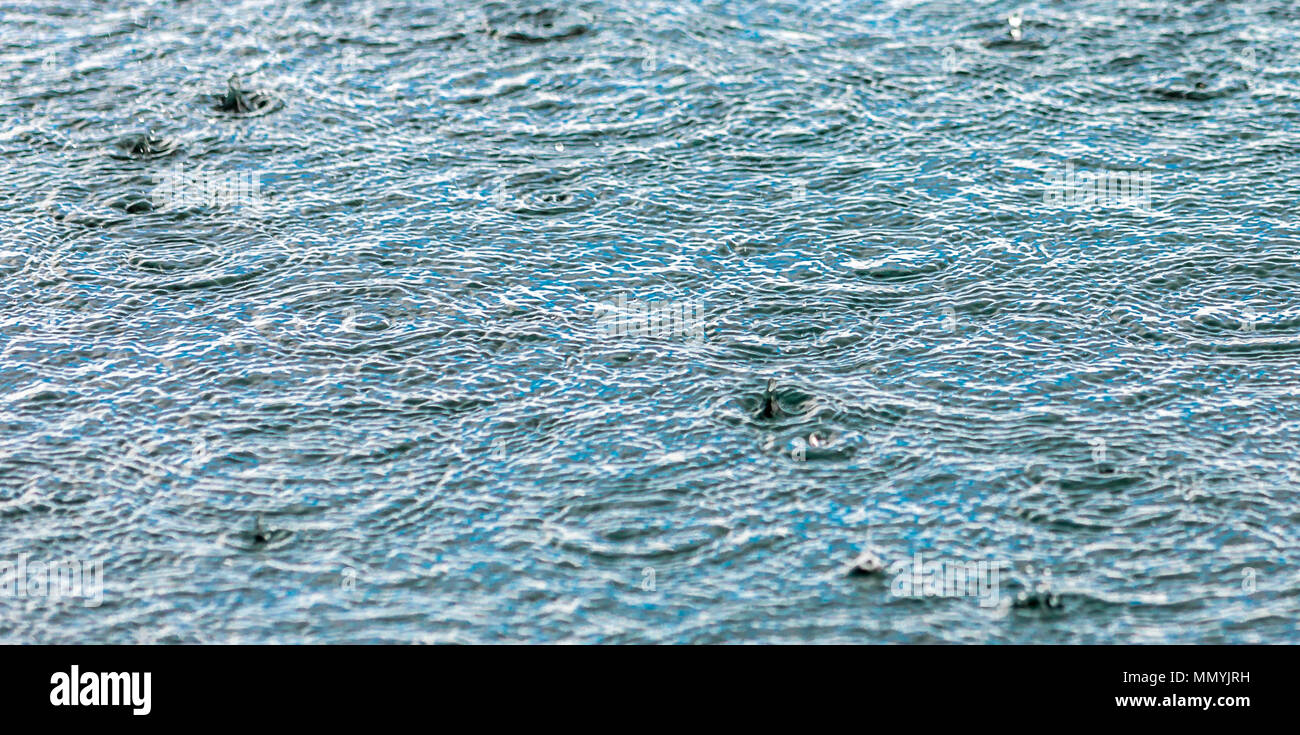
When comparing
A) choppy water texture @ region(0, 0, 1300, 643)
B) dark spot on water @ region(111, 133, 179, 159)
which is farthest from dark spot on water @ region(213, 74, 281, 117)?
dark spot on water @ region(111, 133, 179, 159)

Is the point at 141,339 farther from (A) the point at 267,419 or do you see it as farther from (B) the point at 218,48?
(B) the point at 218,48

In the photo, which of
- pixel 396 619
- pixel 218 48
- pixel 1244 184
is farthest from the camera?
pixel 218 48

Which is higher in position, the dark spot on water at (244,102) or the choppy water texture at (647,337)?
the dark spot on water at (244,102)

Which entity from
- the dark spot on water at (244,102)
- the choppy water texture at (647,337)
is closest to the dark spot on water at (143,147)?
the choppy water texture at (647,337)

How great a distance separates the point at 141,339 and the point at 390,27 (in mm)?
7449

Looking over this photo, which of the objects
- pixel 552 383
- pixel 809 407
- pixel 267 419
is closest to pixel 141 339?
pixel 267 419

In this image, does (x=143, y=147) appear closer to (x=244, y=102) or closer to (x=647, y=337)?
(x=244, y=102)

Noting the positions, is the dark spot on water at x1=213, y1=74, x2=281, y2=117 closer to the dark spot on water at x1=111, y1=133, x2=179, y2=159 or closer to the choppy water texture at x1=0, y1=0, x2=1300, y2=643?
the choppy water texture at x1=0, y1=0, x2=1300, y2=643

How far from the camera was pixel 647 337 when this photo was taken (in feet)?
45.6

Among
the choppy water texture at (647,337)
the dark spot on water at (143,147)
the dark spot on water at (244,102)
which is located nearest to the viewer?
the choppy water texture at (647,337)

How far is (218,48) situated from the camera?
19.4 m

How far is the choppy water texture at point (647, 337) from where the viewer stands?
11.0 meters

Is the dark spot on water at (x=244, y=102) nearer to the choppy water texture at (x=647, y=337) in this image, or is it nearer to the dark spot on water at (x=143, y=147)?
the choppy water texture at (x=647, y=337)

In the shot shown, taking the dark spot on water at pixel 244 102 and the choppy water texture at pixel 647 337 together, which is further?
the dark spot on water at pixel 244 102
